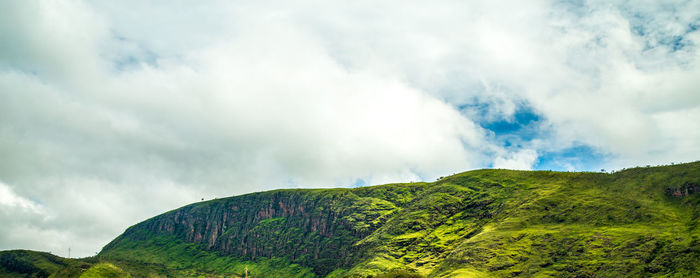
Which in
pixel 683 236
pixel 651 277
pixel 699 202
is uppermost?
pixel 699 202

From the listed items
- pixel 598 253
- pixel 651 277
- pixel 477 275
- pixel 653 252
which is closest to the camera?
pixel 651 277

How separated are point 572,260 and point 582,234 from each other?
25.5 metres

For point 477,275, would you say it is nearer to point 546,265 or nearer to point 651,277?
point 546,265

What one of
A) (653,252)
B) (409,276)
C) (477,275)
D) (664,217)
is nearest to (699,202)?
(664,217)

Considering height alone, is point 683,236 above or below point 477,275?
above

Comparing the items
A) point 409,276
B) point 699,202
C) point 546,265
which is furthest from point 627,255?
point 409,276

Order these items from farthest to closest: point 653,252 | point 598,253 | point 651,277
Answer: point 598,253, point 653,252, point 651,277

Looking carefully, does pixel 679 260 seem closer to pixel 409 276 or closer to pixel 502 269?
pixel 502 269

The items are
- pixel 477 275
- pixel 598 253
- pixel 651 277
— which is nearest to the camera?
pixel 651 277

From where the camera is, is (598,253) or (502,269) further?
(502,269)

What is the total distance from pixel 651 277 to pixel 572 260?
35.0 meters

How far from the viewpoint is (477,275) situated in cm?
18850

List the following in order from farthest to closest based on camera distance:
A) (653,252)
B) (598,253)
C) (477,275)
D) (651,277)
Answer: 1. (477,275)
2. (598,253)
3. (653,252)
4. (651,277)

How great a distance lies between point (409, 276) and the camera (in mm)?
189375
